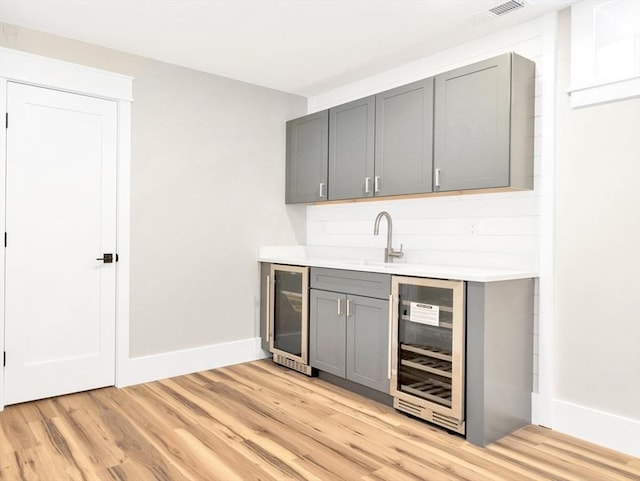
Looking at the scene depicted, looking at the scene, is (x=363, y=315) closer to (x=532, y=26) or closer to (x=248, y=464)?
(x=248, y=464)

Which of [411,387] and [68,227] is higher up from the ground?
[68,227]

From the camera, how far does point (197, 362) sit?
3859mm

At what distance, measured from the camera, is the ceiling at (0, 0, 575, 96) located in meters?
2.76

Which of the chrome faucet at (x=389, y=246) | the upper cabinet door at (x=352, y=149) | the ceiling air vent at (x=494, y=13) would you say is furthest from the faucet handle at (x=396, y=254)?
the ceiling air vent at (x=494, y=13)

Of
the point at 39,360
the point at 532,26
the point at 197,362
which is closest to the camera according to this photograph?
the point at 532,26

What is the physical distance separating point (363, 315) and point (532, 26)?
2094 mm

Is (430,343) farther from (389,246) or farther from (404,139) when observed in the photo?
(404,139)

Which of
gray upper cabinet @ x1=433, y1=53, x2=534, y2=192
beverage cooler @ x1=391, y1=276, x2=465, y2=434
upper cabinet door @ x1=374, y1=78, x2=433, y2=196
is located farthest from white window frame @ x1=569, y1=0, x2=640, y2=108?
beverage cooler @ x1=391, y1=276, x2=465, y2=434

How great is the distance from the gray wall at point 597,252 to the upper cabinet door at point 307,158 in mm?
1822

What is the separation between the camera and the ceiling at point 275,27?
2764mm

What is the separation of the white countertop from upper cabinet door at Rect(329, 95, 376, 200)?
1.90 ft

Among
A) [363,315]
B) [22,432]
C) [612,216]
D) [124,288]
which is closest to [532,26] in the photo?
[612,216]

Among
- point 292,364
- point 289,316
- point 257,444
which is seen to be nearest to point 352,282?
point 289,316

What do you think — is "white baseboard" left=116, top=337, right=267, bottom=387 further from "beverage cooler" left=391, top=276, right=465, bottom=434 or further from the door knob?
"beverage cooler" left=391, top=276, right=465, bottom=434
